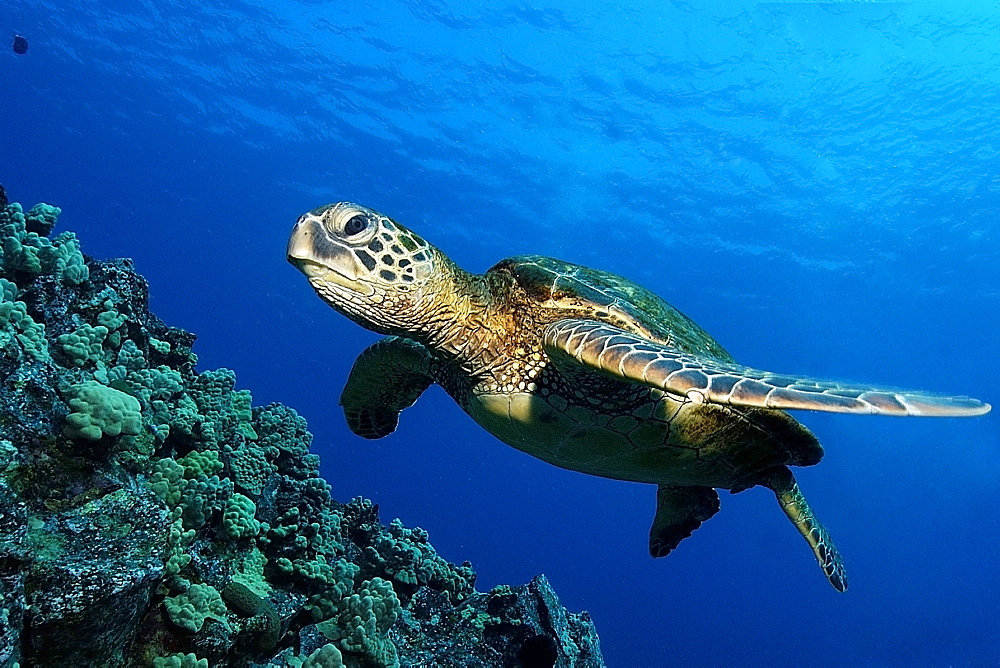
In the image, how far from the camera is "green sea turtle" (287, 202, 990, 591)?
7.60 ft

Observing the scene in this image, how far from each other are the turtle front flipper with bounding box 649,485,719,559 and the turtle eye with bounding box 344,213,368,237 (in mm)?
3355

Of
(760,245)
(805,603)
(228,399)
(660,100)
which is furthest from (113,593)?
(805,603)

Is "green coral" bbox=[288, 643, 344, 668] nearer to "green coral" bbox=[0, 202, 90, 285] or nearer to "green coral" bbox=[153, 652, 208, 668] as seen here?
"green coral" bbox=[153, 652, 208, 668]

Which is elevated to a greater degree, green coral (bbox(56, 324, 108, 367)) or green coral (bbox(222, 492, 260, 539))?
green coral (bbox(56, 324, 108, 367))

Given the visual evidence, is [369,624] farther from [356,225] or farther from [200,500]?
[356,225]

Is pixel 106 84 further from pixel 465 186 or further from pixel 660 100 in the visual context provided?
pixel 660 100

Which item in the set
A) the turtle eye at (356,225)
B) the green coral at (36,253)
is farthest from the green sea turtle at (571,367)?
the green coral at (36,253)

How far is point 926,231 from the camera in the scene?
1061 inches

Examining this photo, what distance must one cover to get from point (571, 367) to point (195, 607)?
6.77ft

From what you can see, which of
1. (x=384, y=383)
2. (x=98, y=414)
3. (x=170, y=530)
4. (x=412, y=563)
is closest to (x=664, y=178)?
(x=384, y=383)

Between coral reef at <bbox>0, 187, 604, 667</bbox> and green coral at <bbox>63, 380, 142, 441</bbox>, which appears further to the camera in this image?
green coral at <bbox>63, 380, 142, 441</bbox>

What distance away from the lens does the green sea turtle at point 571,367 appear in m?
2.32

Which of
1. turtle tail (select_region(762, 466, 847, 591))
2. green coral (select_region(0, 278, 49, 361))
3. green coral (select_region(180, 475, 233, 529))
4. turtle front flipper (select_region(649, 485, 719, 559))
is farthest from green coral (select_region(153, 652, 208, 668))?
turtle tail (select_region(762, 466, 847, 591))

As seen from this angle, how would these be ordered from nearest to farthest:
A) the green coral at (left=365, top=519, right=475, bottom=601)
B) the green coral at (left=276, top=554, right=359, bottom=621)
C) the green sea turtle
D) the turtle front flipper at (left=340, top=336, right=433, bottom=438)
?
the green sea turtle
the green coral at (left=276, top=554, right=359, bottom=621)
the turtle front flipper at (left=340, top=336, right=433, bottom=438)
the green coral at (left=365, top=519, right=475, bottom=601)
